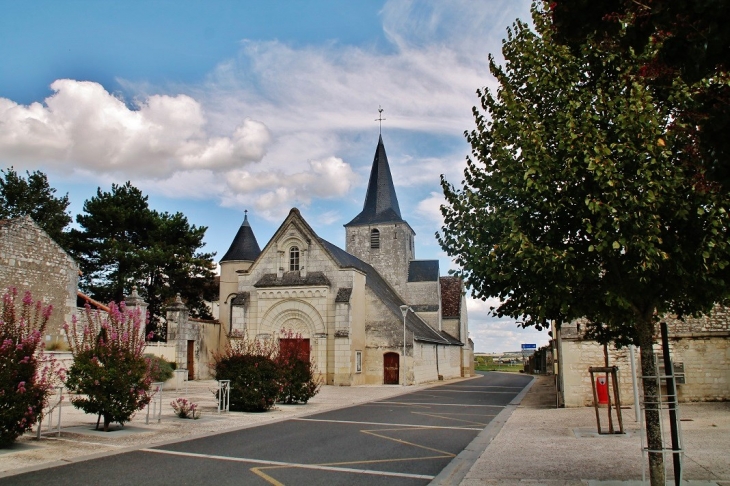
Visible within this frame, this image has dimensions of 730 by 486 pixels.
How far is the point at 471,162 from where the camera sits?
782 cm

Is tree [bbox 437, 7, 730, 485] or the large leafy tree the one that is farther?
the large leafy tree

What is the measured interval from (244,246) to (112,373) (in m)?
29.2

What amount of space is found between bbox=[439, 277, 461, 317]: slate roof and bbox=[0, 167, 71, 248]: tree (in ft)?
102

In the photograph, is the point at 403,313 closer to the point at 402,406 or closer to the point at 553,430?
the point at 402,406

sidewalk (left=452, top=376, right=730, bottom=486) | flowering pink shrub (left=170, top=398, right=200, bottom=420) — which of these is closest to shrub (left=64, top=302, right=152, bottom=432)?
flowering pink shrub (left=170, top=398, right=200, bottom=420)

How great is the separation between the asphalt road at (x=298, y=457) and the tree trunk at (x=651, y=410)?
2866 millimetres

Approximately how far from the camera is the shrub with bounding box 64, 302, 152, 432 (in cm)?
1121

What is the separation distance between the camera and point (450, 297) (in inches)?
2008

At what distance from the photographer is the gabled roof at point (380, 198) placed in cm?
4654

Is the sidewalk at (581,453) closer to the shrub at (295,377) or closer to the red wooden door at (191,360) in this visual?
the shrub at (295,377)

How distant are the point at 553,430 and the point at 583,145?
8313 mm

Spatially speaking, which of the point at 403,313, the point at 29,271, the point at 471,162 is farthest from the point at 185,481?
the point at 403,313

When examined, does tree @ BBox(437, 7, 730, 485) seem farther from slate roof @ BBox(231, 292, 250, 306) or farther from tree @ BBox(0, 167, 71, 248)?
tree @ BBox(0, 167, 71, 248)

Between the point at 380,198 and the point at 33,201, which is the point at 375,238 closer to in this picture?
the point at 380,198
